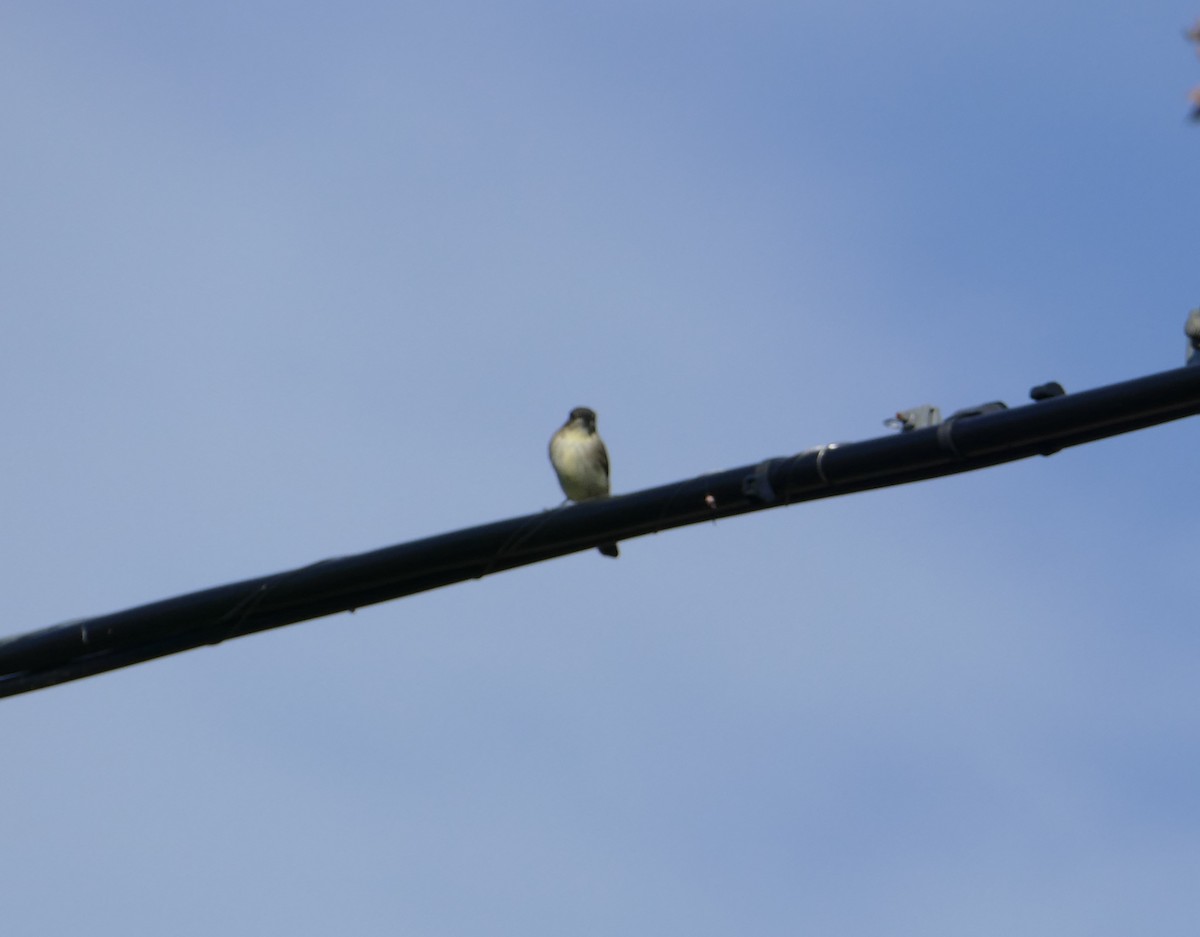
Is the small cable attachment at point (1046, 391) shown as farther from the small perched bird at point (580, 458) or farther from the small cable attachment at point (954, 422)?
the small perched bird at point (580, 458)

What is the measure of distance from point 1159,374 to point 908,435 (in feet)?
3.26

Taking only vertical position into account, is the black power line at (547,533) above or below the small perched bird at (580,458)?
below

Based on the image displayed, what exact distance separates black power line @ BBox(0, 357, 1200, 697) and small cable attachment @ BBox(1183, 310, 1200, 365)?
0.45 meters

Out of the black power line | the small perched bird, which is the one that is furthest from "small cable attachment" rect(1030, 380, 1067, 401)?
the small perched bird

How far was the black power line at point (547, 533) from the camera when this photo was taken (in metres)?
7.04

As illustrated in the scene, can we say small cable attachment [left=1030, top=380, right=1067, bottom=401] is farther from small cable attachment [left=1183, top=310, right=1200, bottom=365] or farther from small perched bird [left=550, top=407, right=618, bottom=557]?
small perched bird [left=550, top=407, right=618, bottom=557]

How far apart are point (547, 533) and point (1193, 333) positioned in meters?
2.48

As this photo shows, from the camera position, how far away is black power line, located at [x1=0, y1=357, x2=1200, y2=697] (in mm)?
7039

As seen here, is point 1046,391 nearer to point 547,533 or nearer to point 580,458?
point 547,533

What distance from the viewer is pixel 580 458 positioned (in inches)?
674

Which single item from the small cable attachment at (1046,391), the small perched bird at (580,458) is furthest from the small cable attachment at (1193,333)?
the small perched bird at (580,458)

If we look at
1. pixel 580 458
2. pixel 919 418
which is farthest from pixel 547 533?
pixel 580 458

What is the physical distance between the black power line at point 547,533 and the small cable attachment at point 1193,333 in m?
0.45

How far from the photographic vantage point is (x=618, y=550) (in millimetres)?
15039
